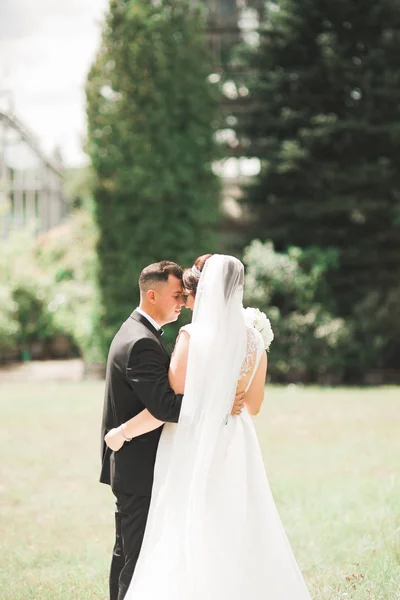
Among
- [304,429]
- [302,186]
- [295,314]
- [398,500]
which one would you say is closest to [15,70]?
[302,186]

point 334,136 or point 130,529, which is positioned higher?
point 334,136

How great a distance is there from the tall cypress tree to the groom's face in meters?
16.8

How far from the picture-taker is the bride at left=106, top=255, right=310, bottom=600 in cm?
370

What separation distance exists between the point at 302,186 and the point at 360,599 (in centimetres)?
1715

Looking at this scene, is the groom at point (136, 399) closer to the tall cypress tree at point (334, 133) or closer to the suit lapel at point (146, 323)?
the suit lapel at point (146, 323)

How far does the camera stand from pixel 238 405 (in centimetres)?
390

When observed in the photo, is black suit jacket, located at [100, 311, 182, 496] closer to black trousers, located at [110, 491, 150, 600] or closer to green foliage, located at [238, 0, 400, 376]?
black trousers, located at [110, 491, 150, 600]

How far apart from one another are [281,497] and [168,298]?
4342 millimetres

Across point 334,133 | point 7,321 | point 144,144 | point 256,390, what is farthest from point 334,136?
point 256,390

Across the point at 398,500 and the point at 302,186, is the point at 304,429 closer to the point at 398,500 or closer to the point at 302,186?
the point at 398,500

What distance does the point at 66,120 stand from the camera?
86.7 ft

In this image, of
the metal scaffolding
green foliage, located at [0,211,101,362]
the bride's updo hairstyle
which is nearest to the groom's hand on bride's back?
the bride's updo hairstyle

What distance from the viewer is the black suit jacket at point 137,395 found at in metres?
3.67

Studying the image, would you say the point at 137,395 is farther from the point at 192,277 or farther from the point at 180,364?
the point at 192,277
